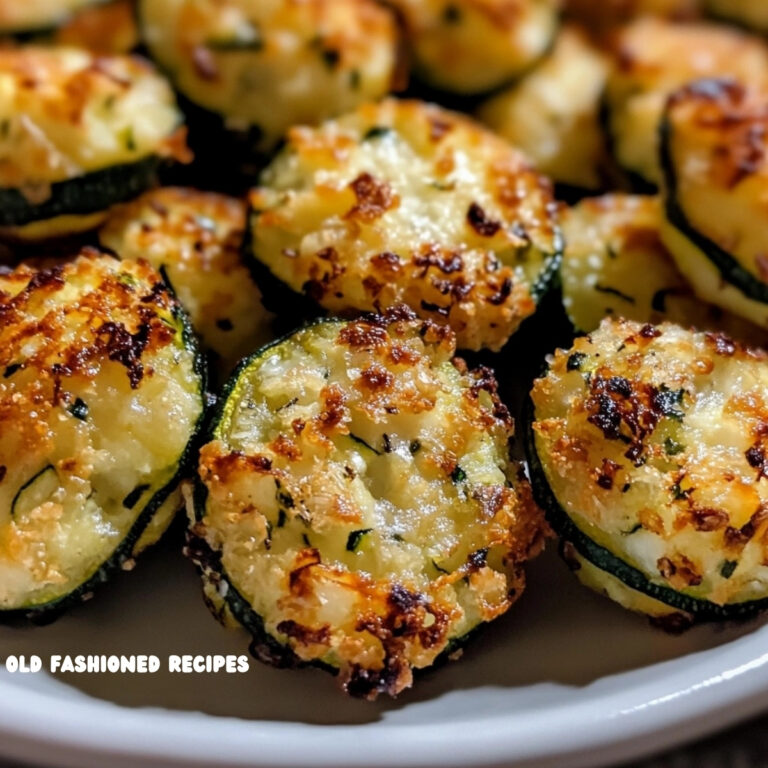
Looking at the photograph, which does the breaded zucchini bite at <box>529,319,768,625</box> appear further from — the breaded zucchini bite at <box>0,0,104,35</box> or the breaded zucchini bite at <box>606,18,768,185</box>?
the breaded zucchini bite at <box>0,0,104,35</box>

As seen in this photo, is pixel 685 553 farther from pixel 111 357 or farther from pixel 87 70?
pixel 87 70

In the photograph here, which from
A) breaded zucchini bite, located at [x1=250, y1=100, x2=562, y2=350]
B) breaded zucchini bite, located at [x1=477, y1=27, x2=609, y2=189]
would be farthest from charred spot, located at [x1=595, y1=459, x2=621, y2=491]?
breaded zucchini bite, located at [x1=477, y1=27, x2=609, y2=189]

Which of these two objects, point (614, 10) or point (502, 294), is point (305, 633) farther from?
point (614, 10)

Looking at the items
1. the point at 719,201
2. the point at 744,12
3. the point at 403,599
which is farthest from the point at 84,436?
the point at 744,12

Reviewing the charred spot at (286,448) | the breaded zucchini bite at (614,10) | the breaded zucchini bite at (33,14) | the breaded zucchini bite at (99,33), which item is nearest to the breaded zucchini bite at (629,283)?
the charred spot at (286,448)

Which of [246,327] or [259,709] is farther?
[246,327]

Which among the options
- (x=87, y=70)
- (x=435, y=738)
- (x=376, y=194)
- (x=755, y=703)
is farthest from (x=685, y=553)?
(x=87, y=70)

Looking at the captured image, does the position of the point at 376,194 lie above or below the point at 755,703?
above
